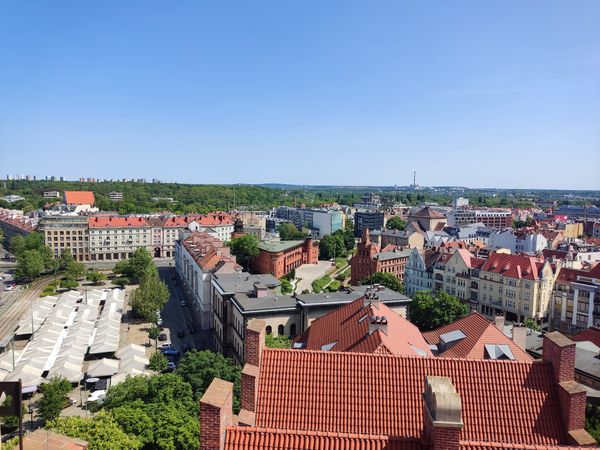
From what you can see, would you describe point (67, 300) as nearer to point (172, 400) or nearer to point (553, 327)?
point (172, 400)

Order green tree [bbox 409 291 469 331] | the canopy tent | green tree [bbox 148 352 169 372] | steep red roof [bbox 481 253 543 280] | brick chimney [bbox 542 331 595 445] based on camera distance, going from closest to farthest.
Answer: brick chimney [bbox 542 331 595 445] → green tree [bbox 148 352 169 372] → the canopy tent → green tree [bbox 409 291 469 331] → steep red roof [bbox 481 253 543 280]

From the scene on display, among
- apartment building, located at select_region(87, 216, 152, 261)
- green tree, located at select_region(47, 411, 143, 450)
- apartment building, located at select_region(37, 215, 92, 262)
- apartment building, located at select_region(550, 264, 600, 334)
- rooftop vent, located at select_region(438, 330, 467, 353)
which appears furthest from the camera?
apartment building, located at select_region(87, 216, 152, 261)

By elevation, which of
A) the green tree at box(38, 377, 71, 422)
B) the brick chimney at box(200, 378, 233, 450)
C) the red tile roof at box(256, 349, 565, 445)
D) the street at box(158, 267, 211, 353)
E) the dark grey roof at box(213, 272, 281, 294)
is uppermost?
the brick chimney at box(200, 378, 233, 450)

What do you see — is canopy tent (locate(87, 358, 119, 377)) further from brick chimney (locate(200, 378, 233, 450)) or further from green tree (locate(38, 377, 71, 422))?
brick chimney (locate(200, 378, 233, 450))

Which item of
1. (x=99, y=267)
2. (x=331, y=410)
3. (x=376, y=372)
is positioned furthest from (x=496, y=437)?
(x=99, y=267)

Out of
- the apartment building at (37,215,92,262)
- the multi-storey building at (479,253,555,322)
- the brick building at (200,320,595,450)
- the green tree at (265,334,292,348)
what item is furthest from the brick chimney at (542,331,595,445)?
the apartment building at (37,215,92,262)

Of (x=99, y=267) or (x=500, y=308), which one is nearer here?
(x=500, y=308)

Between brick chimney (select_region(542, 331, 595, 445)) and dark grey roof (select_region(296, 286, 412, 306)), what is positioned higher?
brick chimney (select_region(542, 331, 595, 445))
